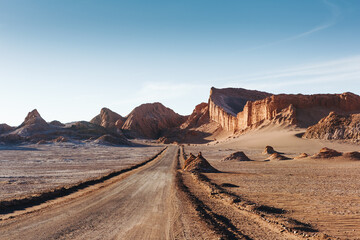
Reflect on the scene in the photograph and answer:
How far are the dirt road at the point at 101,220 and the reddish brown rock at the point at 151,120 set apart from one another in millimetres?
130588

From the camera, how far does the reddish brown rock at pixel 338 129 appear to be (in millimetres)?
59062

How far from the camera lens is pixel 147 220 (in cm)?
891

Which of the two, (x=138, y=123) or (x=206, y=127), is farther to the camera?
(x=138, y=123)

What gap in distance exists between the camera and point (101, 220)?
29.5 ft

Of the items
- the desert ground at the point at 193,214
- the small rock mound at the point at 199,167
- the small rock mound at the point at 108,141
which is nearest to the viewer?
the desert ground at the point at 193,214

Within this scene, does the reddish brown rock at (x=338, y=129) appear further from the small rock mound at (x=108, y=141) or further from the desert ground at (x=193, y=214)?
the small rock mound at (x=108, y=141)

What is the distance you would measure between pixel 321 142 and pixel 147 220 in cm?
6004

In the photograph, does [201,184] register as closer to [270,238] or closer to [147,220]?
[147,220]

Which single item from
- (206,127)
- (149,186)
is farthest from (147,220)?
(206,127)

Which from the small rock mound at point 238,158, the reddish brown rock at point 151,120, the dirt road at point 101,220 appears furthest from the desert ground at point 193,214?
the reddish brown rock at point 151,120

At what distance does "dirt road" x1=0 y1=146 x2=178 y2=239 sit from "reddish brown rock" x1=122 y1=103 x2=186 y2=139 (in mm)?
130588

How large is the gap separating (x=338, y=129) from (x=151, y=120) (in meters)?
105

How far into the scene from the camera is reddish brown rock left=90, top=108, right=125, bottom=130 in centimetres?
14975

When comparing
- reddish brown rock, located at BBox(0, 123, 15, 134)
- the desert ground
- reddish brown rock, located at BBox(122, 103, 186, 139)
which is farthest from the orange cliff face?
reddish brown rock, located at BBox(0, 123, 15, 134)
